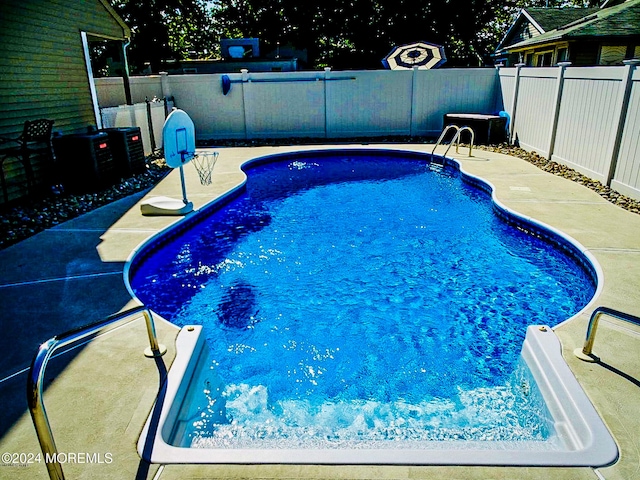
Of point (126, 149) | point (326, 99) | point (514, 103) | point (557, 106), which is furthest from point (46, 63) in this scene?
point (514, 103)

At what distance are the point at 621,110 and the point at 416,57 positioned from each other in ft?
29.2

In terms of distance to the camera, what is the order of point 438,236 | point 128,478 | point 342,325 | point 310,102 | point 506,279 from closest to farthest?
1. point 128,478
2. point 342,325
3. point 506,279
4. point 438,236
5. point 310,102

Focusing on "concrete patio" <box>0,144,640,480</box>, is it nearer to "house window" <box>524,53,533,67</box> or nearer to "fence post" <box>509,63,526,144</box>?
"fence post" <box>509,63,526,144</box>

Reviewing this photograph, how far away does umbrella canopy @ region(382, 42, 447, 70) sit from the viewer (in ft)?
47.3

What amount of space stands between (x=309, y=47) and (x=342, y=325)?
81.3ft

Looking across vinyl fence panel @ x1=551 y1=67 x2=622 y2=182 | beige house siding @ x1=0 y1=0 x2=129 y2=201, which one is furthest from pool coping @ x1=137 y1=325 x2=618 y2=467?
beige house siding @ x1=0 y1=0 x2=129 y2=201

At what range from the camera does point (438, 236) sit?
21.9 ft

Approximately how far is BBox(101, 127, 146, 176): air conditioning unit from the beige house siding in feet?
3.29

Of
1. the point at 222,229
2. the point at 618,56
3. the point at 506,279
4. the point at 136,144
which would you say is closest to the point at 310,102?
the point at 136,144

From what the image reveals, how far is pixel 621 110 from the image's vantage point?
22.5 ft

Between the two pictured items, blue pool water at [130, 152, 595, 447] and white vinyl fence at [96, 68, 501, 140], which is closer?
blue pool water at [130, 152, 595, 447]

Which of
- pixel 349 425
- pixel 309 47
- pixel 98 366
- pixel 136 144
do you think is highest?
pixel 309 47

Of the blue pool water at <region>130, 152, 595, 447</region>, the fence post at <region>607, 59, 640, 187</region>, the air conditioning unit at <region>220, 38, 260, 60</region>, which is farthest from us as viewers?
the air conditioning unit at <region>220, 38, 260, 60</region>

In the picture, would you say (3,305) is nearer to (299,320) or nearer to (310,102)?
(299,320)
